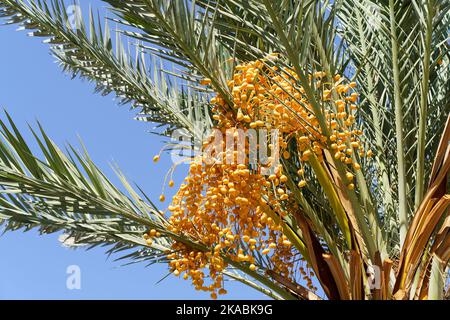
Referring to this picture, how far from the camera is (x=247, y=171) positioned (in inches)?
99.6

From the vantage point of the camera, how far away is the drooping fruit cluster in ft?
8.57

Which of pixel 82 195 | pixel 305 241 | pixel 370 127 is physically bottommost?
pixel 305 241

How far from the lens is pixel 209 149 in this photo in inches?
106

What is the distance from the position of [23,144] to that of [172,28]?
2.75 feet

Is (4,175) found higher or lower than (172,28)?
lower

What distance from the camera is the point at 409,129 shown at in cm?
358

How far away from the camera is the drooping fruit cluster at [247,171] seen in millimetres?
2611

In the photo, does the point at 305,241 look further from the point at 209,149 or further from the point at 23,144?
the point at 23,144

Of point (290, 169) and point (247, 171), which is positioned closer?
point (247, 171)
